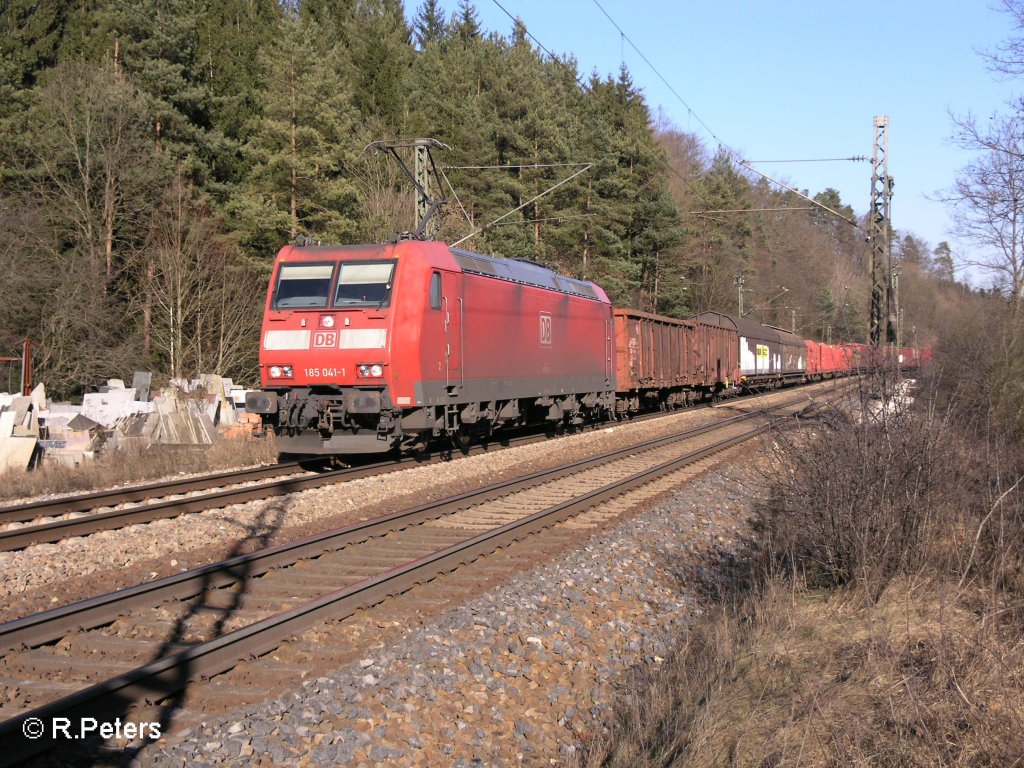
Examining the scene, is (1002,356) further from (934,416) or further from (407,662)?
(407,662)

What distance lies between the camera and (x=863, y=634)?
5.61 m

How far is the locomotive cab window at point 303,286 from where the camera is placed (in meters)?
13.2

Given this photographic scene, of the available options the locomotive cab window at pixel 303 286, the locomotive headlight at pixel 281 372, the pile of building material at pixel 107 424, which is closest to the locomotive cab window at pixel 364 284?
the locomotive cab window at pixel 303 286

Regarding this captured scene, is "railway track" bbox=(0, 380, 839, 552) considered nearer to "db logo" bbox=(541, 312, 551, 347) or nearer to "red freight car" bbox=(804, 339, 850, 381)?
"db logo" bbox=(541, 312, 551, 347)

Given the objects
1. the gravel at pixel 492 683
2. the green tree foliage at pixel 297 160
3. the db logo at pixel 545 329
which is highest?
the green tree foliage at pixel 297 160

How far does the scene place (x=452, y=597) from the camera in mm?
6668

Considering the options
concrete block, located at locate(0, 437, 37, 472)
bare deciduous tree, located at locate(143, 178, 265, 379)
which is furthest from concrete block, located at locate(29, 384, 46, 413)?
bare deciduous tree, located at locate(143, 178, 265, 379)

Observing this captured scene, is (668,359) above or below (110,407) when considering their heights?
above

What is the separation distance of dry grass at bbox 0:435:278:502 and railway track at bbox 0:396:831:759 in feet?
19.5

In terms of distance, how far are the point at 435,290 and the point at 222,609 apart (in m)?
7.53

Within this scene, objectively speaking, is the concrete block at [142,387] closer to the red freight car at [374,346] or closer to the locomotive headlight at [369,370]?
the red freight car at [374,346]

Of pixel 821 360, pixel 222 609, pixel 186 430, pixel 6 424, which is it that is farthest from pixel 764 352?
pixel 222 609

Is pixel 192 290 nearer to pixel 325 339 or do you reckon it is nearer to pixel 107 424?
pixel 107 424

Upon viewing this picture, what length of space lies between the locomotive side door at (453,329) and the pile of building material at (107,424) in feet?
19.4
